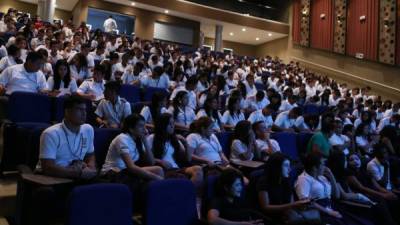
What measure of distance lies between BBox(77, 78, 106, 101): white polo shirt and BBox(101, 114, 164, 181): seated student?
5.95 ft

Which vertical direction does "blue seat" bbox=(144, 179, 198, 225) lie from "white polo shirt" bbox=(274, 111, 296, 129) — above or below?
below

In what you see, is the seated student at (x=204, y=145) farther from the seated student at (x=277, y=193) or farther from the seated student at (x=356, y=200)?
the seated student at (x=356, y=200)

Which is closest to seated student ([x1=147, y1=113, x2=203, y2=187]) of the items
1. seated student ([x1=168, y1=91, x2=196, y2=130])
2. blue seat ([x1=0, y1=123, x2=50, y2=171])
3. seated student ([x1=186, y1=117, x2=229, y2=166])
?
seated student ([x1=186, y1=117, x2=229, y2=166])

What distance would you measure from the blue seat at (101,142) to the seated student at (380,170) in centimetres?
288

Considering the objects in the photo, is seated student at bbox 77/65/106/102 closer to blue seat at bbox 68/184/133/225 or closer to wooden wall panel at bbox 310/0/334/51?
blue seat at bbox 68/184/133/225

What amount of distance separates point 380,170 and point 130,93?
11.1ft

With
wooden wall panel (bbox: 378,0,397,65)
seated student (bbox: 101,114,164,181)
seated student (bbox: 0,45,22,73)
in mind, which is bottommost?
seated student (bbox: 101,114,164,181)

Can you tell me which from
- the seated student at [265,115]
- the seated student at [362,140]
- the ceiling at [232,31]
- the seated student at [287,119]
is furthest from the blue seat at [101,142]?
the ceiling at [232,31]

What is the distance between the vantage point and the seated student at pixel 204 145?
3.58 meters

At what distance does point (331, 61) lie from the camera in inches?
555

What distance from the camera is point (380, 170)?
167 inches

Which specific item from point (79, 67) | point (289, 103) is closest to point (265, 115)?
point (289, 103)

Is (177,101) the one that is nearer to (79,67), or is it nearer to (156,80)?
(79,67)

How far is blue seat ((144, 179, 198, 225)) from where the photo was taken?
2.15m
